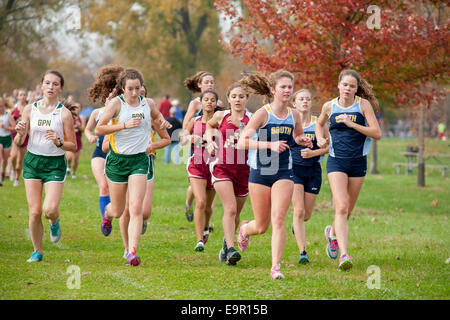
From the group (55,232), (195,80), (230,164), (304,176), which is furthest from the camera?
(195,80)

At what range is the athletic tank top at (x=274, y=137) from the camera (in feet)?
23.4

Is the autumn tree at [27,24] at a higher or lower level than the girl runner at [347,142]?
higher

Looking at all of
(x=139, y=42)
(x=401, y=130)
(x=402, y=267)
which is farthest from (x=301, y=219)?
(x=401, y=130)

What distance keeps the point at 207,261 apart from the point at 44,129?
2.57m

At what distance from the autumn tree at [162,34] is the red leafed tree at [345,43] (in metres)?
28.6

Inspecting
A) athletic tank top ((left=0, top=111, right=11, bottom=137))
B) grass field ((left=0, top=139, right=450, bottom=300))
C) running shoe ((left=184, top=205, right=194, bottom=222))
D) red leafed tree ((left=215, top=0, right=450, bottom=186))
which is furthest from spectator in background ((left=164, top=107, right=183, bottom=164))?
running shoe ((left=184, top=205, right=194, bottom=222))

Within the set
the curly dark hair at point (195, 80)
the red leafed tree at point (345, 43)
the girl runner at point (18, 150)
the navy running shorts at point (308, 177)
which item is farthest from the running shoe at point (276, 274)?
the girl runner at point (18, 150)

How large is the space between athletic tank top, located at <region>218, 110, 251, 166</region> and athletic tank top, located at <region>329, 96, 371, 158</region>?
3.69 feet

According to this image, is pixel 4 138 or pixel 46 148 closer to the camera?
pixel 46 148

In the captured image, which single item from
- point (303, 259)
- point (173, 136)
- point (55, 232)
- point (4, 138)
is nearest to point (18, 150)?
point (4, 138)

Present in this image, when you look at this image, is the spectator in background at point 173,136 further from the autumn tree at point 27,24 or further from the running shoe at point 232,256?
the running shoe at point 232,256

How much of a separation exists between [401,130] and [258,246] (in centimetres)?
6075

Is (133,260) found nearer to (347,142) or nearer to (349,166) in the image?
(349,166)

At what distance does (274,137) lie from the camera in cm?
717
